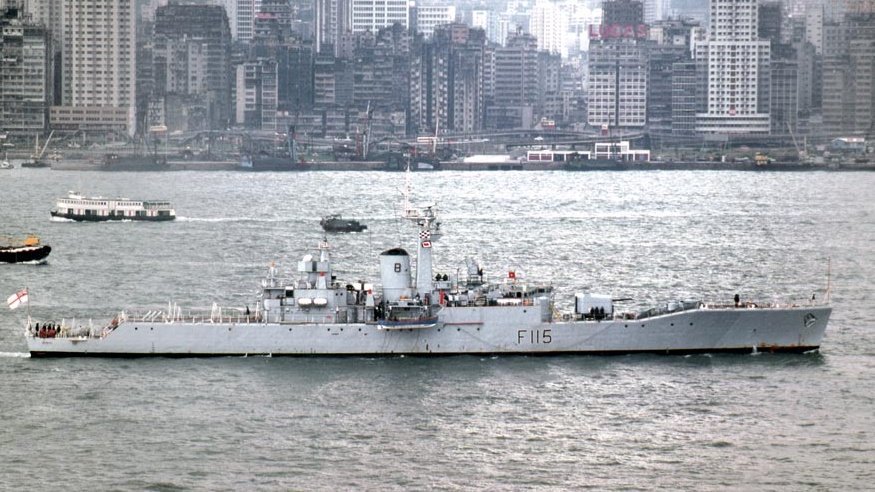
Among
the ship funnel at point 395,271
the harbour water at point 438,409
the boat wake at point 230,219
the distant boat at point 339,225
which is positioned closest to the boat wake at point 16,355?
the harbour water at point 438,409

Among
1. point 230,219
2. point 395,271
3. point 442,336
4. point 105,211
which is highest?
point 395,271

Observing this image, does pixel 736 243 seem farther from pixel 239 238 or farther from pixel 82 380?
pixel 82 380

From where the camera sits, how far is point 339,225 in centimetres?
9712

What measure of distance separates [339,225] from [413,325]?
48714 mm

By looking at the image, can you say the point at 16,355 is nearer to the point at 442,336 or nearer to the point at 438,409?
the point at 442,336

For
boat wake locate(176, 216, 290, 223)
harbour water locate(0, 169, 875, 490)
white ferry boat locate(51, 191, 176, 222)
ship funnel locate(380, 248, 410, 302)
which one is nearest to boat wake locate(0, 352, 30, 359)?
harbour water locate(0, 169, 875, 490)

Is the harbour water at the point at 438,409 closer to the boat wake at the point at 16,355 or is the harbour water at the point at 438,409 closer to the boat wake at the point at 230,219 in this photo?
the boat wake at the point at 16,355

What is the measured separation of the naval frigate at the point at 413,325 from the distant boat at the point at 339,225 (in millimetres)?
46571

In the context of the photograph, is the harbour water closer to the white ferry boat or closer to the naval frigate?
the naval frigate

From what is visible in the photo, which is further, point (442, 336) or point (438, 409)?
point (442, 336)

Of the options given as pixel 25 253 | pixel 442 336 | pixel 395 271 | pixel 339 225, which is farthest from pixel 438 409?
pixel 339 225

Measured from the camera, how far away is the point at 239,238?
92.6 metres

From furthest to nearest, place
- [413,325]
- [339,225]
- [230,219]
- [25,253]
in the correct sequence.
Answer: [230,219] → [339,225] → [25,253] → [413,325]

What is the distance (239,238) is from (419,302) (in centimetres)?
4444
